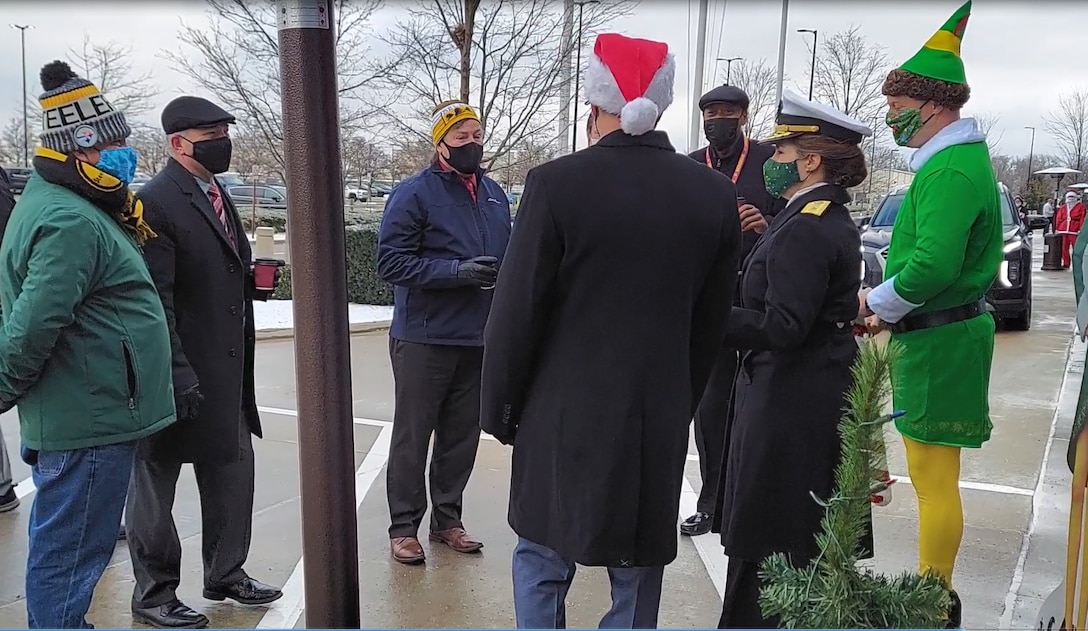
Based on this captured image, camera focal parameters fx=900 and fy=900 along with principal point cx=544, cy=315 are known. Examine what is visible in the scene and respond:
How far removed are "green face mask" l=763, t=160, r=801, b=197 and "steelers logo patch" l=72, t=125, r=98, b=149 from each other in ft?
7.23

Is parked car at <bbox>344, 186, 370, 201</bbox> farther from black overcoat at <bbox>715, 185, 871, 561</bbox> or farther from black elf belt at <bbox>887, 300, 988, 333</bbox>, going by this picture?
black overcoat at <bbox>715, 185, 871, 561</bbox>

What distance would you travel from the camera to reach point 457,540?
4.30 metres

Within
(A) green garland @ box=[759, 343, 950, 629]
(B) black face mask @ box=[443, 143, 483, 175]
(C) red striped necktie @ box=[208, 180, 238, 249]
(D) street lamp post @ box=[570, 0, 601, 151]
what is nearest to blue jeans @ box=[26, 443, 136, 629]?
(C) red striped necktie @ box=[208, 180, 238, 249]

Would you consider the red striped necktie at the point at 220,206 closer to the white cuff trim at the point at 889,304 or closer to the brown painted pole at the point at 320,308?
the brown painted pole at the point at 320,308

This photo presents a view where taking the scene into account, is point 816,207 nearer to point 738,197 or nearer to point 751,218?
point 751,218

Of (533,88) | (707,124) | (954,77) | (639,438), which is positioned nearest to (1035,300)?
(533,88)

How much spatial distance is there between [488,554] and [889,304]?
220 centimetres

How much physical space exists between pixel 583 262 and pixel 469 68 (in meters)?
10.2

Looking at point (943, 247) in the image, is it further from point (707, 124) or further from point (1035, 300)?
point (1035, 300)

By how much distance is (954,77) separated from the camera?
10.1 feet

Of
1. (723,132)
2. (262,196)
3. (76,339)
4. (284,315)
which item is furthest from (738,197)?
(262,196)

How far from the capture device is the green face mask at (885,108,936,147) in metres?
3.14

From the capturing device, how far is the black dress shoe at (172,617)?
347cm

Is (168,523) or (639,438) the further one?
(168,523)
